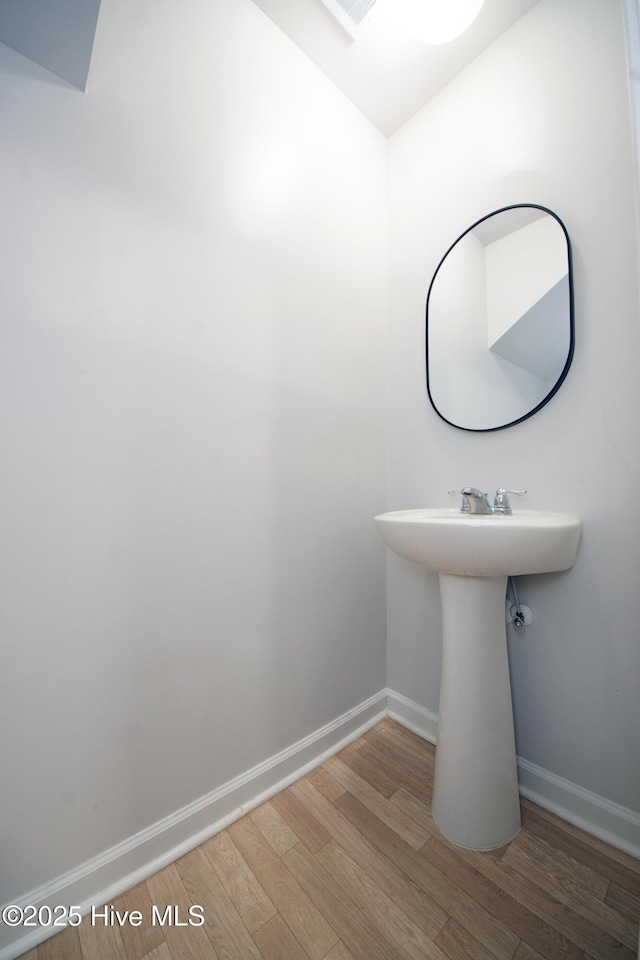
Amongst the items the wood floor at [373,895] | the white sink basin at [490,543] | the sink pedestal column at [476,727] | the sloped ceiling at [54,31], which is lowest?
the wood floor at [373,895]

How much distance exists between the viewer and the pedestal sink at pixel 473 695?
37.8 inches

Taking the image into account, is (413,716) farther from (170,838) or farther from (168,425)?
(168,425)

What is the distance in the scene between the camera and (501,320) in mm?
1250

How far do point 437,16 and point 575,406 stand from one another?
1.36 meters

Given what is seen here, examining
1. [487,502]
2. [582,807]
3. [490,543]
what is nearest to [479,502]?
[487,502]

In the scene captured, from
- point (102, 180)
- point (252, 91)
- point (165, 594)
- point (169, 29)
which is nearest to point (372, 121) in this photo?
point (252, 91)

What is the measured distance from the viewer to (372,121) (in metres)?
1.59

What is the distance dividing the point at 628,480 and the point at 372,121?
71.1 inches

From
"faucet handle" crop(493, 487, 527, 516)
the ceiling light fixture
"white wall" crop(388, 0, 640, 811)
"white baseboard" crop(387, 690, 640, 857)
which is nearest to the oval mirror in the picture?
"white wall" crop(388, 0, 640, 811)

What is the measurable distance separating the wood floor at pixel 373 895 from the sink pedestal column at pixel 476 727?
63 mm

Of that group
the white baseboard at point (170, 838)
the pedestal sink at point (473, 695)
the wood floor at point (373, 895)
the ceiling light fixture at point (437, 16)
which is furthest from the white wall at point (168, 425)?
the pedestal sink at point (473, 695)

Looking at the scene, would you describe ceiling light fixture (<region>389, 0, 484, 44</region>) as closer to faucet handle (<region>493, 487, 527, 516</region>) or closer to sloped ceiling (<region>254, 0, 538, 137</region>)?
sloped ceiling (<region>254, 0, 538, 137</region>)

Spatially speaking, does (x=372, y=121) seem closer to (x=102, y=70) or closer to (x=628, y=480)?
(x=102, y=70)

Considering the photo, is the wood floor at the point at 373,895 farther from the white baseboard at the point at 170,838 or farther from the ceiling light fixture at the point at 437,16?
the ceiling light fixture at the point at 437,16
